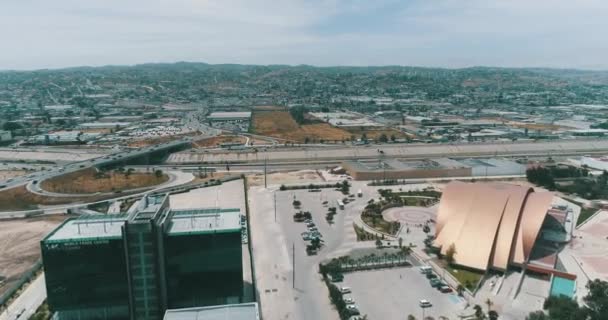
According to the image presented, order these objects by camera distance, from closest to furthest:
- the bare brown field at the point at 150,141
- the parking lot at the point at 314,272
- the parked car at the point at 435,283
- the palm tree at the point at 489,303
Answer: the palm tree at the point at 489,303 → the parking lot at the point at 314,272 → the parked car at the point at 435,283 → the bare brown field at the point at 150,141

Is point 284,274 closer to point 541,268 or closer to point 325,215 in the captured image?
point 325,215

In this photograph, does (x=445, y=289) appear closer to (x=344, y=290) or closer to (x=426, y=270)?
(x=426, y=270)

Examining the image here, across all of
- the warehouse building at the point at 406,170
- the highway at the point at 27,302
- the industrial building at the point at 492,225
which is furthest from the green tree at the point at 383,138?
the highway at the point at 27,302

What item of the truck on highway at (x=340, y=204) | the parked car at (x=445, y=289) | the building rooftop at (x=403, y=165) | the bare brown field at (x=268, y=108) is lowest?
the parked car at (x=445, y=289)

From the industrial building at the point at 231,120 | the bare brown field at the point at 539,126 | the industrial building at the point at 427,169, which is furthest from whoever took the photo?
the industrial building at the point at 231,120

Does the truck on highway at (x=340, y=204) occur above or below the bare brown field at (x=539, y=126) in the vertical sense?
below

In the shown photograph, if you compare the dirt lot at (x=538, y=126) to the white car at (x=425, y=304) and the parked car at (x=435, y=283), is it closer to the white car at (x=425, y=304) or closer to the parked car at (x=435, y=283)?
the parked car at (x=435, y=283)

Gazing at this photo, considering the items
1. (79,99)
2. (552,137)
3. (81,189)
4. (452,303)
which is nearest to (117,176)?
(81,189)
